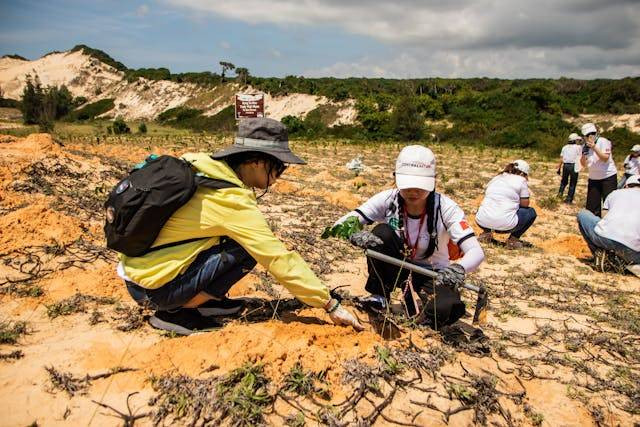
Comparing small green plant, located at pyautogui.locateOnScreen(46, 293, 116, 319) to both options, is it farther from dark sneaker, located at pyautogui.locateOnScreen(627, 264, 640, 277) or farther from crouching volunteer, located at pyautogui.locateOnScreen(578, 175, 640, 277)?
dark sneaker, located at pyautogui.locateOnScreen(627, 264, 640, 277)

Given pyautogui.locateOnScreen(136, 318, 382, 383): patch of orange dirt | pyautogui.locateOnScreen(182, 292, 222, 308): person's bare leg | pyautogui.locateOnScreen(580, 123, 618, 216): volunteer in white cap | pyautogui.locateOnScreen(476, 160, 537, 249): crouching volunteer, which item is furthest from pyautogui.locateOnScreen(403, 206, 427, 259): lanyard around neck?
pyautogui.locateOnScreen(580, 123, 618, 216): volunteer in white cap

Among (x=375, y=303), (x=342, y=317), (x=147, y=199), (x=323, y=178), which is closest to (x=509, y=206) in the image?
(x=375, y=303)

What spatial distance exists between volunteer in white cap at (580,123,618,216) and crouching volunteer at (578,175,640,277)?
6.73 feet

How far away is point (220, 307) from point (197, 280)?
487mm

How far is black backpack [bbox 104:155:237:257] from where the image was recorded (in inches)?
80.7

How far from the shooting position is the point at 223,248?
7.94ft

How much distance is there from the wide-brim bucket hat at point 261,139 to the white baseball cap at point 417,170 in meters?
0.62

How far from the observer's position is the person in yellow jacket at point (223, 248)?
85.5 inches

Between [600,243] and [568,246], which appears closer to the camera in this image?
[600,243]

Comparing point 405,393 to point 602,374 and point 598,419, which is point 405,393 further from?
point 602,374

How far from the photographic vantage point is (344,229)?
275 cm

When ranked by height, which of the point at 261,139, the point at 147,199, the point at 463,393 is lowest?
the point at 463,393

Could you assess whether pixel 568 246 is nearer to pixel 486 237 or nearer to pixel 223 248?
pixel 486 237

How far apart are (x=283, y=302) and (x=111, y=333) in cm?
113
